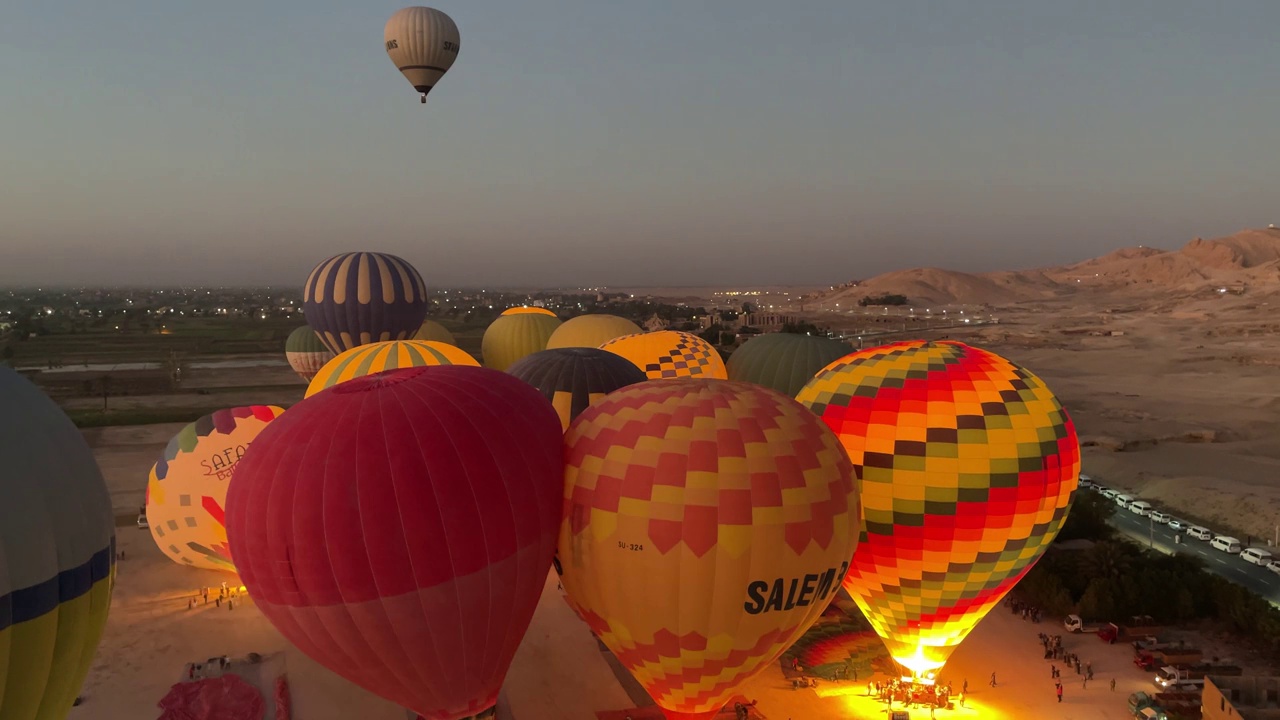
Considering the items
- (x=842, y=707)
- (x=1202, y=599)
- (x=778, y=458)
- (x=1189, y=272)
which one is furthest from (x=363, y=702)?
(x=1189, y=272)

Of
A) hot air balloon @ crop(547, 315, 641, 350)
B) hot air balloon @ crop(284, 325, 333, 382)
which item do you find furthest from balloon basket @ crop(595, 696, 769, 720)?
hot air balloon @ crop(284, 325, 333, 382)

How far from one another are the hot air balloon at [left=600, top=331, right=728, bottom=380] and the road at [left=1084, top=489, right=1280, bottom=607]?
12.8 metres

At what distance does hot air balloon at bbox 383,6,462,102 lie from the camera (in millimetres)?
22984

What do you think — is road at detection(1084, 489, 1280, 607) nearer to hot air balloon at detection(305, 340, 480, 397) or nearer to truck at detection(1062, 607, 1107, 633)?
truck at detection(1062, 607, 1107, 633)

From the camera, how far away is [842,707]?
12.4 meters

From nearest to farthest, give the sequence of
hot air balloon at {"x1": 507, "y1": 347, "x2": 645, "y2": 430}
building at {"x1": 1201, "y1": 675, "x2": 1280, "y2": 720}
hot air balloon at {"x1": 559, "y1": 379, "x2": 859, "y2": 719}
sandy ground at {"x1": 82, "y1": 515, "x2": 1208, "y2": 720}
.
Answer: hot air balloon at {"x1": 559, "y1": 379, "x2": 859, "y2": 719}
building at {"x1": 1201, "y1": 675, "x2": 1280, "y2": 720}
hot air balloon at {"x1": 507, "y1": 347, "x2": 645, "y2": 430}
sandy ground at {"x1": 82, "y1": 515, "x2": 1208, "y2": 720}

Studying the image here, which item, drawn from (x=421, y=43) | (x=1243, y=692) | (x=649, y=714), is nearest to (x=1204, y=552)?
(x=1243, y=692)

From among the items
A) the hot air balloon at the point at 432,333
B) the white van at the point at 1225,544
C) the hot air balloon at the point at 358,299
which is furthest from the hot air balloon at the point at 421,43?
the white van at the point at 1225,544

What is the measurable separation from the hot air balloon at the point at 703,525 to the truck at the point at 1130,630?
10089 millimetres

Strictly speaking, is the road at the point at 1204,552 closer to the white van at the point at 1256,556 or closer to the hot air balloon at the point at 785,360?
the white van at the point at 1256,556

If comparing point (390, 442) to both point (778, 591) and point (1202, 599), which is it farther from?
point (1202, 599)

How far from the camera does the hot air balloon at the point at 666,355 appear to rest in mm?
15281

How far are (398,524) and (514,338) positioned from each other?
767 inches

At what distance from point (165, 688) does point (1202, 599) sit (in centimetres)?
2122
